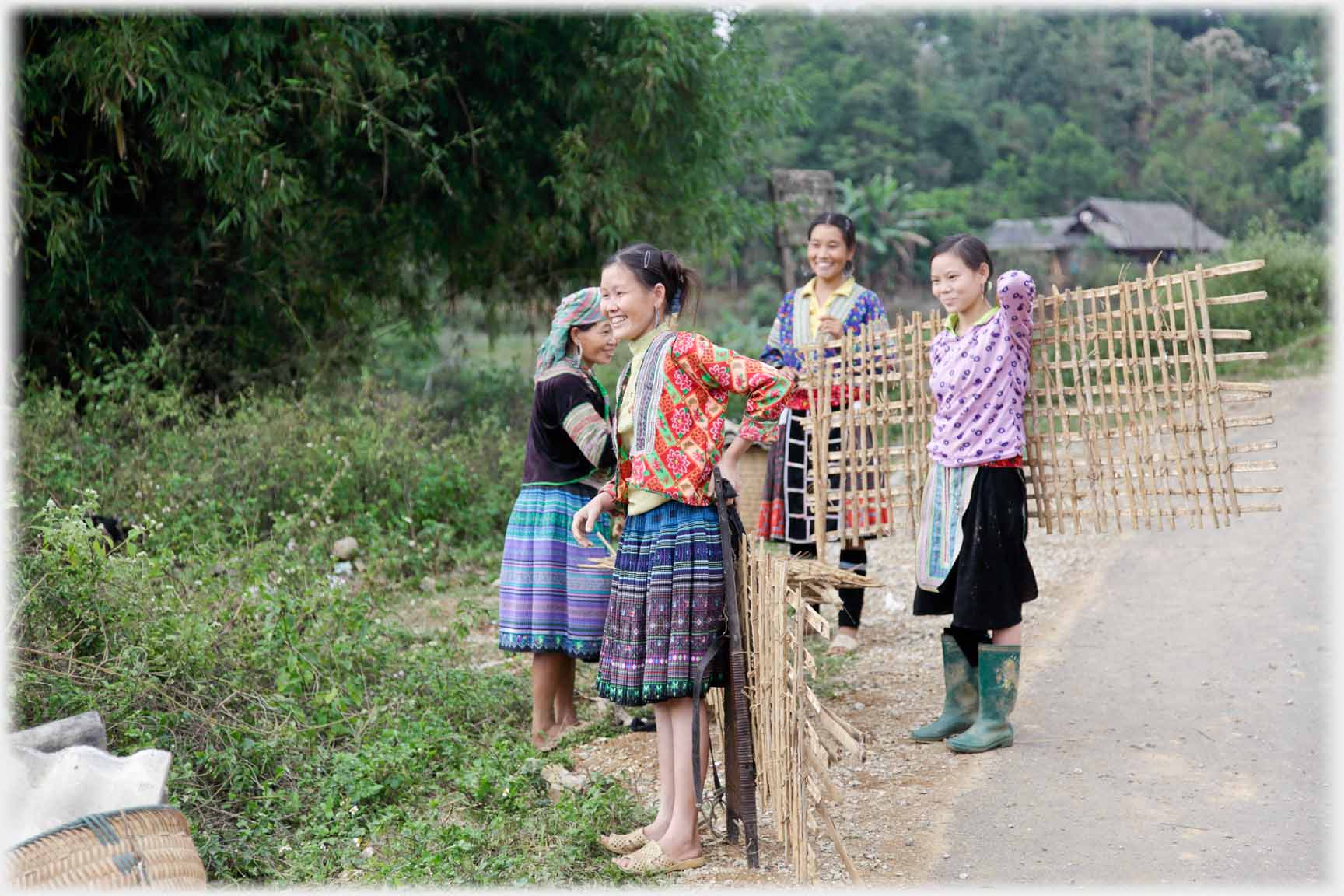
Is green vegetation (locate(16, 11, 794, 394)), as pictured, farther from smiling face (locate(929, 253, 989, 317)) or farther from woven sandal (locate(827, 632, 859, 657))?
smiling face (locate(929, 253, 989, 317))

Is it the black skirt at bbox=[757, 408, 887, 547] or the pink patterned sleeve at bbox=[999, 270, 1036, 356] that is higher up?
the pink patterned sleeve at bbox=[999, 270, 1036, 356]

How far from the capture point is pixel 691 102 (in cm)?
844

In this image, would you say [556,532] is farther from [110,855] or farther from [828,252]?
[110,855]

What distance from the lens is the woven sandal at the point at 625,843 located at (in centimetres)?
315

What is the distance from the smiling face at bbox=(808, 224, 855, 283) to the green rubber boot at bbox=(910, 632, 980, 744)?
1.47m

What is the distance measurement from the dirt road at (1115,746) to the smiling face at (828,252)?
1.58 meters

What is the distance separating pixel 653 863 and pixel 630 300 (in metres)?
1.39

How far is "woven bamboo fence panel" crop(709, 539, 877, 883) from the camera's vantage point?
9.18 feet

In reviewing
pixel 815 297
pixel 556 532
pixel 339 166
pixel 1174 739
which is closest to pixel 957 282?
pixel 815 297

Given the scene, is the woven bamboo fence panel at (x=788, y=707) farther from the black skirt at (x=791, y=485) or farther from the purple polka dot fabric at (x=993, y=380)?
the black skirt at (x=791, y=485)

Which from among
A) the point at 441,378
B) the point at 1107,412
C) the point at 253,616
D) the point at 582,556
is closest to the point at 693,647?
the point at 582,556

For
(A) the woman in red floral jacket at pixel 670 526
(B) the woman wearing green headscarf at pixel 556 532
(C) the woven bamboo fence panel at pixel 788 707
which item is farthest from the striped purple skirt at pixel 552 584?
(C) the woven bamboo fence panel at pixel 788 707

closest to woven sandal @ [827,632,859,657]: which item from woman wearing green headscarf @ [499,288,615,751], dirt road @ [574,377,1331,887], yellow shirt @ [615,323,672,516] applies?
dirt road @ [574,377,1331,887]

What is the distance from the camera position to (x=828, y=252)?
4.65 metres
